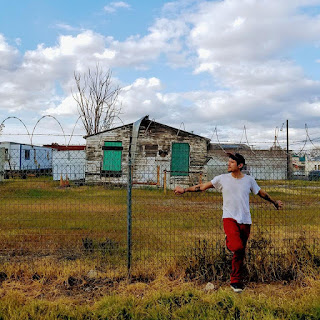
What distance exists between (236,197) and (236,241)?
23.5 inches

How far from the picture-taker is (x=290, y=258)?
18.9 feet

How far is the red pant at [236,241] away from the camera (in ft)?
16.1

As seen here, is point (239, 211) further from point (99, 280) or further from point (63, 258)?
point (63, 258)

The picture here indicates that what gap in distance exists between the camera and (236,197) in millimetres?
5004

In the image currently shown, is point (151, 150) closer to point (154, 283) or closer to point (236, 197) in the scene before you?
point (154, 283)

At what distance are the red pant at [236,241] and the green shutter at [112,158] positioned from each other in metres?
19.3

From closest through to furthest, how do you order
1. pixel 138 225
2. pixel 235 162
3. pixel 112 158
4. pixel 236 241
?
pixel 236 241 → pixel 235 162 → pixel 138 225 → pixel 112 158

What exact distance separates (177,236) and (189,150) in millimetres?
15702

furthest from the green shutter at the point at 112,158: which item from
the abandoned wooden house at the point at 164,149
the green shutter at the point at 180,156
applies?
the green shutter at the point at 180,156

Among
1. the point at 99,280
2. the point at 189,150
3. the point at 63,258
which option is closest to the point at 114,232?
the point at 63,258

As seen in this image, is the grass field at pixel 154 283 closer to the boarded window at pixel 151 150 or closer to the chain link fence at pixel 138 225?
the chain link fence at pixel 138 225

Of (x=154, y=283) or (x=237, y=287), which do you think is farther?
(x=154, y=283)

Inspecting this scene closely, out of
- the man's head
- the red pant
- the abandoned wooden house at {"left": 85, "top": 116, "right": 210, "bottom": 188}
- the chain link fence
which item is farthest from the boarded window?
the red pant

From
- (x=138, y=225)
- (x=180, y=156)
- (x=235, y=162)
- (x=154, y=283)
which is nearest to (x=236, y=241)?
(x=235, y=162)
